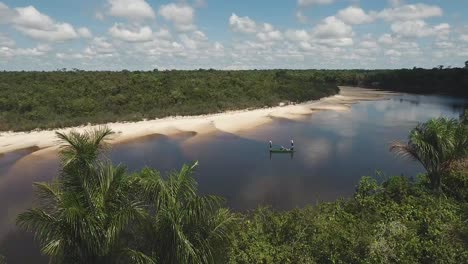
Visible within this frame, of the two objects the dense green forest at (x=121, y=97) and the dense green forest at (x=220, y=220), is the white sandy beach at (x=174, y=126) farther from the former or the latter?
the dense green forest at (x=220, y=220)

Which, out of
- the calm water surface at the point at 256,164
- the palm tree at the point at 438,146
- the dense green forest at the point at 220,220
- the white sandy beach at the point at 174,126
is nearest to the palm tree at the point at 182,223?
the dense green forest at the point at 220,220

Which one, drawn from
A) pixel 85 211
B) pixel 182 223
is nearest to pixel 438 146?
pixel 182 223

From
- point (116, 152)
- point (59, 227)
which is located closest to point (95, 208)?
point (59, 227)

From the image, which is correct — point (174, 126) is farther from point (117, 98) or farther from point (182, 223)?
point (182, 223)

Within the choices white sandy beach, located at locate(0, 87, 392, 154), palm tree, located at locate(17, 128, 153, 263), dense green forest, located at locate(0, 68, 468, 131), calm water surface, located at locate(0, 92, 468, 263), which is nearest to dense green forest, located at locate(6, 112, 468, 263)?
palm tree, located at locate(17, 128, 153, 263)

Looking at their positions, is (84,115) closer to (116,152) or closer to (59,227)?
(116,152)

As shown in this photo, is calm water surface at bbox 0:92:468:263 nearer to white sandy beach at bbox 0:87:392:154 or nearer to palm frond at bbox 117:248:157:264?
white sandy beach at bbox 0:87:392:154
